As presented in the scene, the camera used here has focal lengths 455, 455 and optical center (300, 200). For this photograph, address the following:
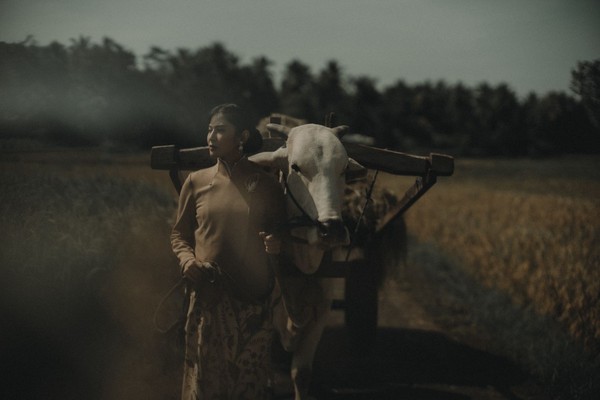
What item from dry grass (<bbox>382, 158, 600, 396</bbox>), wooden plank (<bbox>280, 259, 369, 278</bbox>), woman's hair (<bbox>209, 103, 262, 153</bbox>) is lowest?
dry grass (<bbox>382, 158, 600, 396</bbox>)

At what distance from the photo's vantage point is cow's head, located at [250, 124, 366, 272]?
266 cm

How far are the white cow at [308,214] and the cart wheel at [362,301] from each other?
3.81 feet

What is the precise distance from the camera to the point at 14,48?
11.9ft

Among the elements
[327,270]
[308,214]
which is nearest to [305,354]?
[327,270]

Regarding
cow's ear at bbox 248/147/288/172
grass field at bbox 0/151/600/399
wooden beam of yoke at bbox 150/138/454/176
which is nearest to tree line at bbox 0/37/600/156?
grass field at bbox 0/151/600/399

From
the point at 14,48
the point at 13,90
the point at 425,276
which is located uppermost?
the point at 14,48

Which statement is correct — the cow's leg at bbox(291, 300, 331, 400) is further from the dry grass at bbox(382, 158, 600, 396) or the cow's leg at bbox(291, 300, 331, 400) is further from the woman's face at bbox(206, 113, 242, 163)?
the dry grass at bbox(382, 158, 600, 396)

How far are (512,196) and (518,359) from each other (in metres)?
7.08

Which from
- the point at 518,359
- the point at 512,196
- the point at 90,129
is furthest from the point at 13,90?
the point at 512,196

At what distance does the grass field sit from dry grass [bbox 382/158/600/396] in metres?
0.02

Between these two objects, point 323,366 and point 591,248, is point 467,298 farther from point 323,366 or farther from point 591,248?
point 323,366

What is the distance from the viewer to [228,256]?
2.75 m

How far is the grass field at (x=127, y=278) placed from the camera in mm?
3584

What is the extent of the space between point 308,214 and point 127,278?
8.24 ft
